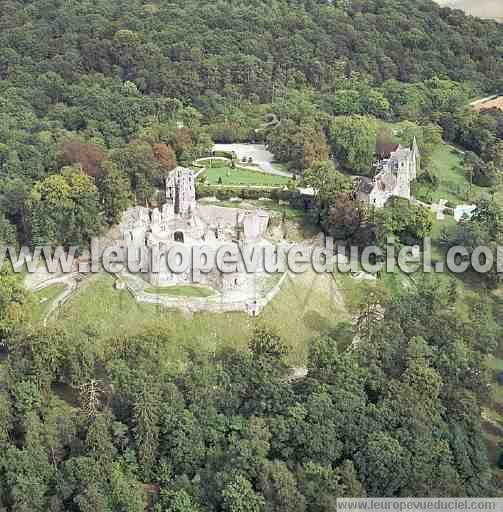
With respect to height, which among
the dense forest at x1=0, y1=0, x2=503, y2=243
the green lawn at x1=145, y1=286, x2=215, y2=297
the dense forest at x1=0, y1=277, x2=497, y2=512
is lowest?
the dense forest at x1=0, y1=277, x2=497, y2=512

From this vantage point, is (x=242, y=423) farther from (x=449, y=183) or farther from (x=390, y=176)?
(x=449, y=183)

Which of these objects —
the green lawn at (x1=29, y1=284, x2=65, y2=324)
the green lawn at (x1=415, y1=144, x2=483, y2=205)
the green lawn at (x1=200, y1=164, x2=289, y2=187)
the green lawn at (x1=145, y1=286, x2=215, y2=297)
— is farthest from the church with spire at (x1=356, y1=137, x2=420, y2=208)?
the green lawn at (x1=29, y1=284, x2=65, y2=324)

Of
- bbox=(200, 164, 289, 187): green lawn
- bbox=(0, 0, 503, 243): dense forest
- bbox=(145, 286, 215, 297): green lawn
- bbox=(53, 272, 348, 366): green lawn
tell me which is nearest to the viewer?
bbox=(53, 272, 348, 366): green lawn

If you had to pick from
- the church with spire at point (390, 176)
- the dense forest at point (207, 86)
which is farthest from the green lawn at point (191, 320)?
the church with spire at point (390, 176)

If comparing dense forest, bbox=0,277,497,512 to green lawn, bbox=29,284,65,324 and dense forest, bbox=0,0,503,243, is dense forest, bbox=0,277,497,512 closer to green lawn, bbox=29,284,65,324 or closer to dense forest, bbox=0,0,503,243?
green lawn, bbox=29,284,65,324

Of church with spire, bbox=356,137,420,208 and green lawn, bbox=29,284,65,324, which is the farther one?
church with spire, bbox=356,137,420,208

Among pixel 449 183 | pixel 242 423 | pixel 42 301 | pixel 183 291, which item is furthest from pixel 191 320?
pixel 449 183
